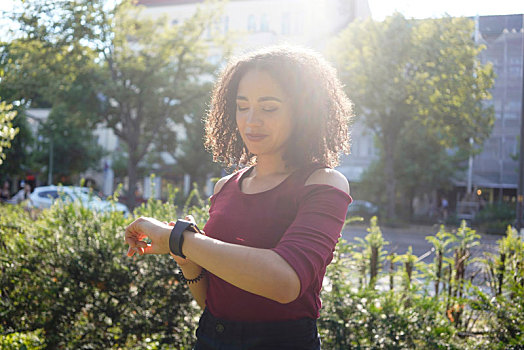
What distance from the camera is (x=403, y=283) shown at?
4094mm

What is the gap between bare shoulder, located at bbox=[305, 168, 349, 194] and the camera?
1.43m

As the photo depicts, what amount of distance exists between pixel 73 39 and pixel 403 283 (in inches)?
687

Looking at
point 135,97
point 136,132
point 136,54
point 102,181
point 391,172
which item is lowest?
point 102,181

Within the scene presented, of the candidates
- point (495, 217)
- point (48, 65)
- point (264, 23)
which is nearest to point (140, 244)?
point (48, 65)

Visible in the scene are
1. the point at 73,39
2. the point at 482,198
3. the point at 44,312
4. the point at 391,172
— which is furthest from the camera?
the point at 482,198

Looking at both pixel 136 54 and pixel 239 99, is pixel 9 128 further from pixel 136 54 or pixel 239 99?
pixel 136 54

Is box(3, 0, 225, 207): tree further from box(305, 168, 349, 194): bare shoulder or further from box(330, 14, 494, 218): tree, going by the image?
box(305, 168, 349, 194): bare shoulder

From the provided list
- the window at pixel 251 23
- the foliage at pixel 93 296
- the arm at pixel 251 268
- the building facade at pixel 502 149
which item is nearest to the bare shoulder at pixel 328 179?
the arm at pixel 251 268

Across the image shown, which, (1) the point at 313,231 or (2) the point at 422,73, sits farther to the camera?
(2) the point at 422,73

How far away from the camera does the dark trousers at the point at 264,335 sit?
1503 mm

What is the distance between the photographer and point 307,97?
156cm

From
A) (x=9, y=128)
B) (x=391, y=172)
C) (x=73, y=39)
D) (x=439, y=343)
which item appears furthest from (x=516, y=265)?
(x=391, y=172)

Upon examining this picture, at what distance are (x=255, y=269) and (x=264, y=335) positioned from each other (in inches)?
13.7

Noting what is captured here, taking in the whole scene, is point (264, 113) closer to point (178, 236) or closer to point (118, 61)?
point (178, 236)
